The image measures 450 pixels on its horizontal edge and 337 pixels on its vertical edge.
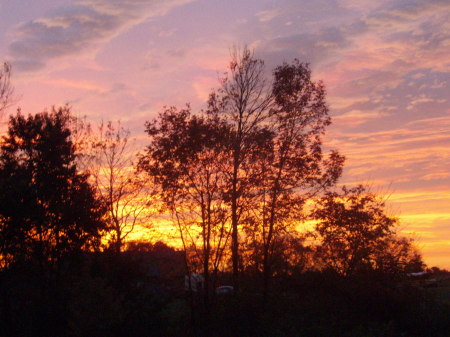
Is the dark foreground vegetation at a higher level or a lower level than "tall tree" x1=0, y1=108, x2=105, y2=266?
lower

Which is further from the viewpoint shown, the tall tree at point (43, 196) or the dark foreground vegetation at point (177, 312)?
the tall tree at point (43, 196)

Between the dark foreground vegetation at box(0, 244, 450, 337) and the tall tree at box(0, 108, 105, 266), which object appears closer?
the dark foreground vegetation at box(0, 244, 450, 337)

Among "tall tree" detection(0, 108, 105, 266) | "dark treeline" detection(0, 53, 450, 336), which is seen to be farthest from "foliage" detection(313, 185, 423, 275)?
"tall tree" detection(0, 108, 105, 266)

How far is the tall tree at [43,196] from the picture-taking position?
1154 inches

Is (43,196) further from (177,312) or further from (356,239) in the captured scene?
(356,239)

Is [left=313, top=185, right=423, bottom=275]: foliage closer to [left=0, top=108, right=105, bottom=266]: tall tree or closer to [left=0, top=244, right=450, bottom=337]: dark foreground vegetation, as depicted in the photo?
[left=0, top=244, right=450, bottom=337]: dark foreground vegetation

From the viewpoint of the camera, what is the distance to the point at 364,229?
1452 inches

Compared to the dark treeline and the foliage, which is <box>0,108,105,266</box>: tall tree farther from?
the foliage

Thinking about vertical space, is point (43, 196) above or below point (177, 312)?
above

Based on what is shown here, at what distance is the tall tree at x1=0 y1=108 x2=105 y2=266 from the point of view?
96.2 ft

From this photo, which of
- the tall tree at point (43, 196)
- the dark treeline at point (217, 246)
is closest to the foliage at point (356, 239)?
the dark treeline at point (217, 246)

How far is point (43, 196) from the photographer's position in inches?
1230

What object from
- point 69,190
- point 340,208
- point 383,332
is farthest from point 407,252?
point 69,190

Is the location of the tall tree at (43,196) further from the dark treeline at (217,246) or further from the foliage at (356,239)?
the foliage at (356,239)
